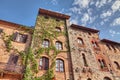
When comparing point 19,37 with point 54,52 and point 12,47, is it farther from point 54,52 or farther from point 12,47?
point 54,52

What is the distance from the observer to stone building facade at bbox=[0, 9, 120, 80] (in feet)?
48.9

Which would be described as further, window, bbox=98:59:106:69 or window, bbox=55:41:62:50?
window, bbox=98:59:106:69

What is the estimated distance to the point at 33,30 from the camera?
19453 millimetres

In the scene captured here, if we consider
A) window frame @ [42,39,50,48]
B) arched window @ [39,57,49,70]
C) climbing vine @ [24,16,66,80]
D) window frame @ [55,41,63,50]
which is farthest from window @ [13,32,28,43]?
window frame @ [55,41,63,50]

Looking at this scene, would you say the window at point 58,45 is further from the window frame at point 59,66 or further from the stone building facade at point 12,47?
the stone building facade at point 12,47

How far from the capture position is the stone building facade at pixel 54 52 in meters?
14.9

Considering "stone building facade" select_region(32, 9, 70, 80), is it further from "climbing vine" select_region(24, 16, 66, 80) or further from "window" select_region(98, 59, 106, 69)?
"window" select_region(98, 59, 106, 69)

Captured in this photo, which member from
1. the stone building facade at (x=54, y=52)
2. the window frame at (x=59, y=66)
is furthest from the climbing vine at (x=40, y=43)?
the window frame at (x=59, y=66)

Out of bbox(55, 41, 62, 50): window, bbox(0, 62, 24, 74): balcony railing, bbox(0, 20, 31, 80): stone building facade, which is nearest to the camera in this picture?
bbox(0, 20, 31, 80): stone building facade

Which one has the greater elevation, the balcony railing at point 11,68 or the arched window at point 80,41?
the arched window at point 80,41

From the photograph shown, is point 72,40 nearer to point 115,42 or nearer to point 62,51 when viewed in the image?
point 62,51

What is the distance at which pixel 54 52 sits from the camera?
17.4 metres

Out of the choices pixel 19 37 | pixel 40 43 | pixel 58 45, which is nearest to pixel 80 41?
pixel 58 45

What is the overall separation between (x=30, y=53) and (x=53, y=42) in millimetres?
3991
